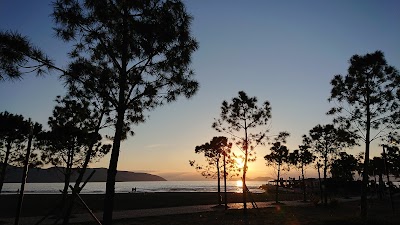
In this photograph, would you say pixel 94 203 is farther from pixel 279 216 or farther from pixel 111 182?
pixel 111 182

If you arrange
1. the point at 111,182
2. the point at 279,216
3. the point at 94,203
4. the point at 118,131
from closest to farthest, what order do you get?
1. the point at 111,182
2. the point at 118,131
3. the point at 279,216
4. the point at 94,203

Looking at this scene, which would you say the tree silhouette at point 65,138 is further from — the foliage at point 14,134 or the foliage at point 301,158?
the foliage at point 301,158

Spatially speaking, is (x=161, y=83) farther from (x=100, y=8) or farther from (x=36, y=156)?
(x=36, y=156)

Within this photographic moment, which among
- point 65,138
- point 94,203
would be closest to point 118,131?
point 65,138

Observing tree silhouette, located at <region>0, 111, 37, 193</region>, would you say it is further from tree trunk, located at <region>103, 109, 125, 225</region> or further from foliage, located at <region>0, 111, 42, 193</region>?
tree trunk, located at <region>103, 109, 125, 225</region>

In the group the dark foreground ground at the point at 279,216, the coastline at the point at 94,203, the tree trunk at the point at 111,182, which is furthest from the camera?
the coastline at the point at 94,203

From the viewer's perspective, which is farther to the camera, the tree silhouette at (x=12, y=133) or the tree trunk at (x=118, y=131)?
the tree silhouette at (x=12, y=133)

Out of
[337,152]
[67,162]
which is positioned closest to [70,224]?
[67,162]

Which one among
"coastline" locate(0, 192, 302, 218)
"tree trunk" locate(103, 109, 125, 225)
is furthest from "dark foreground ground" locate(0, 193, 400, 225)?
"tree trunk" locate(103, 109, 125, 225)

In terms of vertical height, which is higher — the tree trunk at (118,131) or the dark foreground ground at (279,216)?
the tree trunk at (118,131)

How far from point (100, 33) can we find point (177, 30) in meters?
3.18

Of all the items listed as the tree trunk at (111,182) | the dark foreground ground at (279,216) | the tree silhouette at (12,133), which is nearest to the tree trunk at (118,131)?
the tree trunk at (111,182)

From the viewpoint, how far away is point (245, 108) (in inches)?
1195

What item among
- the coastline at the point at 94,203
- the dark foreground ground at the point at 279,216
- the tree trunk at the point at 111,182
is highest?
the tree trunk at the point at 111,182
